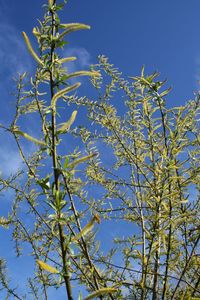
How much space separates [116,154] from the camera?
4000 millimetres

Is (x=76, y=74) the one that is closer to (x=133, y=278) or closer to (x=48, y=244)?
(x=48, y=244)

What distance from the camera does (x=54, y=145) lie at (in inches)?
52.6

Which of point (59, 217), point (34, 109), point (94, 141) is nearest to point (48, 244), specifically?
point (94, 141)

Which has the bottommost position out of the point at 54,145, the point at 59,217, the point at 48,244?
the point at 59,217

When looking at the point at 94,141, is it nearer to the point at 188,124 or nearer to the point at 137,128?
the point at 137,128

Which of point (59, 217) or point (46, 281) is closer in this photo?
point (59, 217)

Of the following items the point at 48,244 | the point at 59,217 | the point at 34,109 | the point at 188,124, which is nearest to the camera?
the point at 59,217

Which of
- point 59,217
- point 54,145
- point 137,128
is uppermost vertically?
point 137,128

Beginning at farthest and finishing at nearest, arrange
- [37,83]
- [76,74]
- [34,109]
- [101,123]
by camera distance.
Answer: [101,123] → [34,109] → [37,83] → [76,74]

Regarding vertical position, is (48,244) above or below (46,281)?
above

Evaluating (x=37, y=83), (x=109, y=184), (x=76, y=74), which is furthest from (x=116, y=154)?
(x=76, y=74)

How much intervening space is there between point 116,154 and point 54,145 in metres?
2.68

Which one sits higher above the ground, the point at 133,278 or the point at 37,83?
the point at 37,83

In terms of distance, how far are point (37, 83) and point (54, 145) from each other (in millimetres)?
1317
